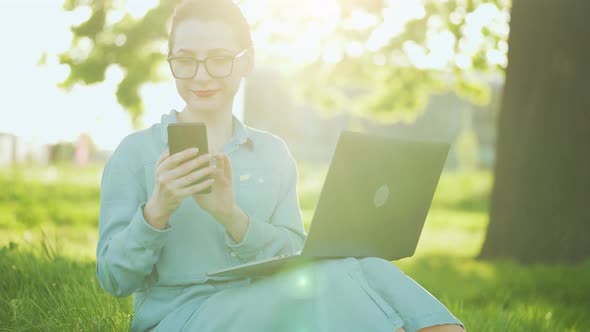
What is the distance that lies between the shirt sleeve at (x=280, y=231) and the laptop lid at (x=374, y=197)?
319 mm

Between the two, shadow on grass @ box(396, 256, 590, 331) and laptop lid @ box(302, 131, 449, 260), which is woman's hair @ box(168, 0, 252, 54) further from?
shadow on grass @ box(396, 256, 590, 331)

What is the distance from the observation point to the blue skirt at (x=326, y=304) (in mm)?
2256

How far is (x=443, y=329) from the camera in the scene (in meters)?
2.29

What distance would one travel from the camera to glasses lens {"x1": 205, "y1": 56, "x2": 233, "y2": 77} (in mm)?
2688

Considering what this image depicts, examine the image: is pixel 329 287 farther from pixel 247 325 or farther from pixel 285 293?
pixel 247 325

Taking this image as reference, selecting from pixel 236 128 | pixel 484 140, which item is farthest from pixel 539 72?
pixel 484 140

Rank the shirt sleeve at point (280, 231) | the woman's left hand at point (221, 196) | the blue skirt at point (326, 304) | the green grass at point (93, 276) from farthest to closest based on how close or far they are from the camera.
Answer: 1. the green grass at point (93, 276)
2. the shirt sleeve at point (280, 231)
3. the woman's left hand at point (221, 196)
4. the blue skirt at point (326, 304)

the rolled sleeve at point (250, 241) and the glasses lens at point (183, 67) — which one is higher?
the glasses lens at point (183, 67)

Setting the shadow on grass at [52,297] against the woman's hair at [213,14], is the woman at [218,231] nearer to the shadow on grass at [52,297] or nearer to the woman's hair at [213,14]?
the woman's hair at [213,14]

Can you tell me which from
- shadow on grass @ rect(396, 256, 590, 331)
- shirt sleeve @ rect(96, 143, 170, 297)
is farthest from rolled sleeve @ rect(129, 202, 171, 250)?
shadow on grass @ rect(396, 256, 590, 331)

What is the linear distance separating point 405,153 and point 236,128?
75 cm

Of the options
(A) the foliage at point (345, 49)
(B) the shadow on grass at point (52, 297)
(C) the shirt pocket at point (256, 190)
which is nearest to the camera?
(C) the shirt pocket at point (256, 190)

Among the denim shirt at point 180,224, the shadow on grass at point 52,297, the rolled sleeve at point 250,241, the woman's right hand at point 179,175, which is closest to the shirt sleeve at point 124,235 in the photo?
the denim shirt at point 180,224

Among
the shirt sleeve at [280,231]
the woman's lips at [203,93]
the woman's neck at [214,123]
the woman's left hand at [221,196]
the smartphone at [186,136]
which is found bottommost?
the shirt sleeve at [280,231]
